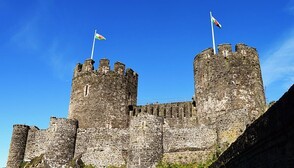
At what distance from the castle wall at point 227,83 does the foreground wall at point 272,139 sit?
1720 centimetres

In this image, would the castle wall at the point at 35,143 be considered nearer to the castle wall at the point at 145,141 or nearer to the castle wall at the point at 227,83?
the castle wall at the point at 145,141

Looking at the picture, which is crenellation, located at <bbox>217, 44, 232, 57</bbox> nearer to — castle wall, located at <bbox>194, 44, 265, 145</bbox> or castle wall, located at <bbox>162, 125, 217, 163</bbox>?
castle wall, located at <bbox>194, 44, 265, 145</bbox>

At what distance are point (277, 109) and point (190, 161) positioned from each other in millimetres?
16465

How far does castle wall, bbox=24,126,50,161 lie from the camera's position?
27.0 meters

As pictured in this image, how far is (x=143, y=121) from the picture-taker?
22750 millimetres

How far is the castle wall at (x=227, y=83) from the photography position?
24.8m

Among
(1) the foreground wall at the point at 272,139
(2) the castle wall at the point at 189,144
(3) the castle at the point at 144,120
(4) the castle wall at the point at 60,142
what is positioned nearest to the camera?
(1) the foreground wall at the point at 272,139

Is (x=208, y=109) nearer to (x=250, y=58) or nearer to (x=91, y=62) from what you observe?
(x=250, y=58)

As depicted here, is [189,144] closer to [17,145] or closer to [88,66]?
[88,66]

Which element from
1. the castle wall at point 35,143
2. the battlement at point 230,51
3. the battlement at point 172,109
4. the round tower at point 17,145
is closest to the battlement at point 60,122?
the castle wall at point 35,143

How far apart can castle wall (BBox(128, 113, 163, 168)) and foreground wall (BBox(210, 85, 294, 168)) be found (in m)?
14.1

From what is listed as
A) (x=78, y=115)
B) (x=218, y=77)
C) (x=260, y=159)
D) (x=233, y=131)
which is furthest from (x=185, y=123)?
(x=260, y=159)

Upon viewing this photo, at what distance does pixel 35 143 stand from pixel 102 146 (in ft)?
21.2

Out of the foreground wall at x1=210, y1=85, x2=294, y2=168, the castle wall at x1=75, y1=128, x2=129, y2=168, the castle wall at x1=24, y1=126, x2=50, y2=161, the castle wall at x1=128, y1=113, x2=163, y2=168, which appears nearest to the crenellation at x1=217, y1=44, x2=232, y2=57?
the castle wall at x1=128, y1=113, x2=163, y2=168
